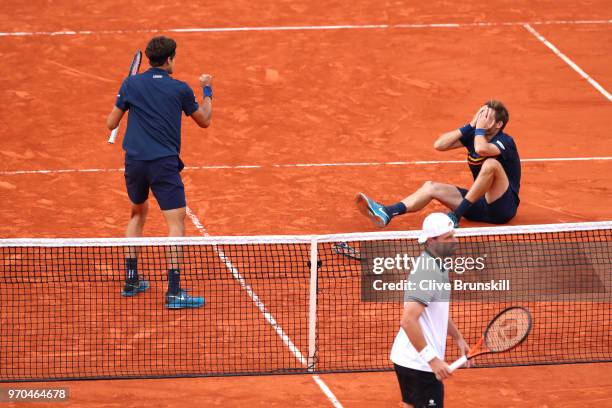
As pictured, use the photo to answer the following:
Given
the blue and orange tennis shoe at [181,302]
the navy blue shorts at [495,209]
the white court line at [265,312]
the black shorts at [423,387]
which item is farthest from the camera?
the navy blue shorts at [495,209]

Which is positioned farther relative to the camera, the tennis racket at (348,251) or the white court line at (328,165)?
the white court line at (328,165)

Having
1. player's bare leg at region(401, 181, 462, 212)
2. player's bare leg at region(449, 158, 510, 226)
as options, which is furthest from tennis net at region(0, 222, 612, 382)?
player's bare leg at region(401, 181, 462, 212)

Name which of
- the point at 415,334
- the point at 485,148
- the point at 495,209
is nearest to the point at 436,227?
the point at 415,334

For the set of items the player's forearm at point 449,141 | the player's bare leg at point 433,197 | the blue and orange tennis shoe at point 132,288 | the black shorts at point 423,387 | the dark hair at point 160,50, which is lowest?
the black shorts at point 423,387

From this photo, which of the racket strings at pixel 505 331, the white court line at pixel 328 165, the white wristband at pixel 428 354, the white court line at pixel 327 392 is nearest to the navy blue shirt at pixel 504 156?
the white court line at pixel 328 165

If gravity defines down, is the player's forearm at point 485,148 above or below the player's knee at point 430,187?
above

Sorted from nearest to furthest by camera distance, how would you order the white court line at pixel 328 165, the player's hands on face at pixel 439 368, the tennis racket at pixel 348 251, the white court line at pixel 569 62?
the player's hands on face at pixel 439 368
the tennis racket at pixel 348 251
the white court line at pixel 328 165
the white court line at pixel 569 62

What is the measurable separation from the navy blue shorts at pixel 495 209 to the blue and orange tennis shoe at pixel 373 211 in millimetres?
884

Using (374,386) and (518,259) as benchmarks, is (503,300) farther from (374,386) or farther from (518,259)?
(374,386)

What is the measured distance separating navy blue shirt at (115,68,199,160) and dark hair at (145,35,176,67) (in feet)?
0.35

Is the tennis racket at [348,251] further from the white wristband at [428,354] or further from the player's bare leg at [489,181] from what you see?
the white wristband at [428,354]

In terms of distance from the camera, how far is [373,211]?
11.5 metres

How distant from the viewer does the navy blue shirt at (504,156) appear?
1141cm

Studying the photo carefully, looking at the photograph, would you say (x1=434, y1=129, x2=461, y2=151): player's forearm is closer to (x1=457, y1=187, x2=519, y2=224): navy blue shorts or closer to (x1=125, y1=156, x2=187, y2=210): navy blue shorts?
(x1=457, y1=187, x2=519, y2=224): navy blue shorts
